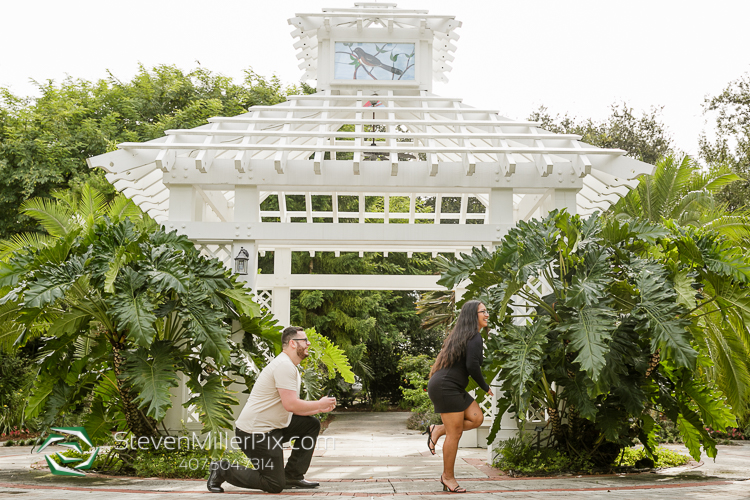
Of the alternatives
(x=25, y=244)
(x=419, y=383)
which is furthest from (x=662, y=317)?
(x=419, y=383)

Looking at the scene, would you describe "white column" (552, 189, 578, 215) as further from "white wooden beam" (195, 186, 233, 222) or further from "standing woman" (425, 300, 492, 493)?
"white wooden beam" (195, 186, 233, 222)

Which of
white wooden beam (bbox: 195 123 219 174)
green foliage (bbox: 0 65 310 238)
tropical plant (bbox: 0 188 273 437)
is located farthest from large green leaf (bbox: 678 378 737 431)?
green foliage (bbox: 0 65 310 238)

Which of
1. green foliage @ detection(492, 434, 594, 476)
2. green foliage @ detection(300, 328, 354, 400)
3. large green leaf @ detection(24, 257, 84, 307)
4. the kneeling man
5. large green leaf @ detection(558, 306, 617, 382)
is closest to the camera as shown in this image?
the kneeling man

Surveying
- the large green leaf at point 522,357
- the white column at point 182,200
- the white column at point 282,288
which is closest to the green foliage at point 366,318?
the white column at point 282,288

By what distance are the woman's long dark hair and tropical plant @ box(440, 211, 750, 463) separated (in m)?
0.81

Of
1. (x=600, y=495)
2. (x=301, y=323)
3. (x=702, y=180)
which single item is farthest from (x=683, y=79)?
(x=600, y=495)

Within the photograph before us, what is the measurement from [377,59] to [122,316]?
610cm

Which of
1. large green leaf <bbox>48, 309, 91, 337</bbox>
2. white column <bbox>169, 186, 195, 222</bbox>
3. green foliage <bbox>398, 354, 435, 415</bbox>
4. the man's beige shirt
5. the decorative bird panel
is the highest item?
the decorative bird panel

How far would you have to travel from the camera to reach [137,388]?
6.29 metres

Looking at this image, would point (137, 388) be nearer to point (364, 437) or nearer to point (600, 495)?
point (600, 495)

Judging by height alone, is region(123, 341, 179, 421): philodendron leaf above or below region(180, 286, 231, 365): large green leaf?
below

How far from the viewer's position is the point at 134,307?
618cm

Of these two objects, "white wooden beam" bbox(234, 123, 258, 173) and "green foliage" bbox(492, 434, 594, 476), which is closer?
"green foliage" bbox(492, 434, 594, 476)

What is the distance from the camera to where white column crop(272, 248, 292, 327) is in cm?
1180
